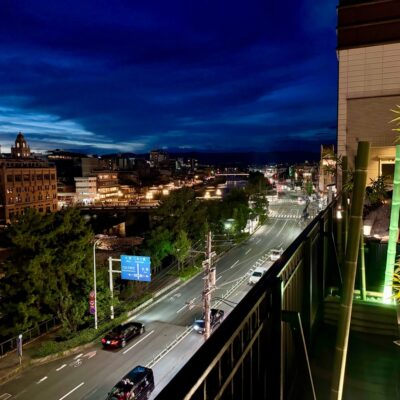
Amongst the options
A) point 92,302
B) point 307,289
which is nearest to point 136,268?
point 92,302

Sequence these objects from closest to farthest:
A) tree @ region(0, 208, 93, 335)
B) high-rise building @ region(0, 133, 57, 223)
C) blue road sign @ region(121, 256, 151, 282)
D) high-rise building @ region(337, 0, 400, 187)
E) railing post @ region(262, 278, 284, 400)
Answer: railing post @ region(262, 278, 284, 400)
tree @ region(0, 208, 93, 335)
high-rise building @ region(337, 0, 400, 187)
blue road sign @ region(121, 256, 151, 282)
high-rise building @ region(0, 133, 57, 223)

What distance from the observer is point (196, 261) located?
84.2 ft

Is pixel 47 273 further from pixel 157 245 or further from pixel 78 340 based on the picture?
pixel 157 245

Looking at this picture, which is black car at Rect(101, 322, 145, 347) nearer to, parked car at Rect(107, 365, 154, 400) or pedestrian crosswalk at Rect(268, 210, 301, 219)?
parked car at Rect(107, 365, 154, 400)

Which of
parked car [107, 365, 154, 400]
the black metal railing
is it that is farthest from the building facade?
the black metal railing

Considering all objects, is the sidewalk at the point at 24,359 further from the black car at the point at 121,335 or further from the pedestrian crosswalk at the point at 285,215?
the pedestrian crosswalk at the point at 285,215

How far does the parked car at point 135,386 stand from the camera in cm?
944

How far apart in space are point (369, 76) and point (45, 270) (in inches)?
606

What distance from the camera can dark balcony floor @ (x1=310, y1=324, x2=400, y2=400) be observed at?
3803 mm

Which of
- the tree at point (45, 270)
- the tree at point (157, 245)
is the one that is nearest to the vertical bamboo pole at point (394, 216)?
the tree at point (45, 270)

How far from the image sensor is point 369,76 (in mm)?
15258

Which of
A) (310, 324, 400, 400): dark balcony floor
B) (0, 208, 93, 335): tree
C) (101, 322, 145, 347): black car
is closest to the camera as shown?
(310, 324, 400, 400): dark balcony floor

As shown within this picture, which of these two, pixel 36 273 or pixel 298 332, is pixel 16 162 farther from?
pixel 298 332

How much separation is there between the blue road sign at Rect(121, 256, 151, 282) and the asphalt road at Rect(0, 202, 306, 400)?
212 cm
